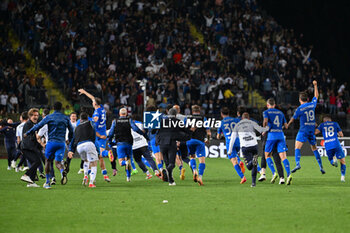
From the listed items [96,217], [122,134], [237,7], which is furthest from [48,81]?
[96,217]

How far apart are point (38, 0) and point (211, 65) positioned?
10734 mm

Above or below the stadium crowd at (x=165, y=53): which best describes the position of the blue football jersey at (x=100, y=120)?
below

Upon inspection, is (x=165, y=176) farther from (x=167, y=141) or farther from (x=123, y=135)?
(x=123, y=135)

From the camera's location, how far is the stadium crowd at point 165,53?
34.3m

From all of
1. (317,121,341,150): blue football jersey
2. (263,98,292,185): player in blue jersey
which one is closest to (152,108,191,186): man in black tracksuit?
(263,98,292,185): player in blue jersey

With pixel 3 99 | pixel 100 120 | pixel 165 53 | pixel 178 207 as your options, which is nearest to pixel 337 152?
pixel 100 120

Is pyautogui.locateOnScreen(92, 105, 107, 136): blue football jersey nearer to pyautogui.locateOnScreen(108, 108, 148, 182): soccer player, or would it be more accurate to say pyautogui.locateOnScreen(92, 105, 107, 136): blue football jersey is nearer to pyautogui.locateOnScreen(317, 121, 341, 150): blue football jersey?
pyautogui.locateOnScreen(108, 108, 148, 182): soccer player

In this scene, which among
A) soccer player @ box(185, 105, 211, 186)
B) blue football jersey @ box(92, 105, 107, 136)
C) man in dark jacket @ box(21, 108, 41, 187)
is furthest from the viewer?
blue football jersey @ box(92, 105, 107, 136)

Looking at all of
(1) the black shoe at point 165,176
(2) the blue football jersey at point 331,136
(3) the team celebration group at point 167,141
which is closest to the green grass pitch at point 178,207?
(1) the black shoe at point 165,176

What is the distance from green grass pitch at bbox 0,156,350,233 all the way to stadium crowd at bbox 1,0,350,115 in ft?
52.2

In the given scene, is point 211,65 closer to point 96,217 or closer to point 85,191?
point 85,191

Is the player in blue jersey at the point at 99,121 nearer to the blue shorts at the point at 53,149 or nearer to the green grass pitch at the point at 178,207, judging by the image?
the green grass pitch at the point at 178,207

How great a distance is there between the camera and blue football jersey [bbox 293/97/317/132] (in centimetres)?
1917

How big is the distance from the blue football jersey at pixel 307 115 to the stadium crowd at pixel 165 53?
12.8m
